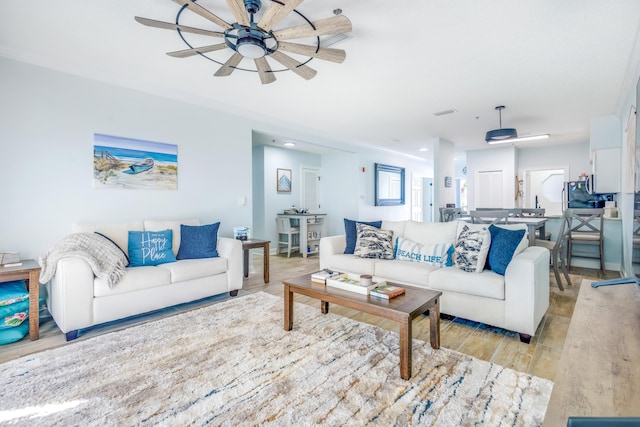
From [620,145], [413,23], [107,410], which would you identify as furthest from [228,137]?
[620,145]

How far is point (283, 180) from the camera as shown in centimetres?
686

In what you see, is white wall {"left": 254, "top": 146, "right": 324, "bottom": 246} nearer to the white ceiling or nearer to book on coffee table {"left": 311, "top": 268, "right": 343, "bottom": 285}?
the white ceiling

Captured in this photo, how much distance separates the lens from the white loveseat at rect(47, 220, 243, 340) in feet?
8.19

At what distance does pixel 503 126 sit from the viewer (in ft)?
18.3

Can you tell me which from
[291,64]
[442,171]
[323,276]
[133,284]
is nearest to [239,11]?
[291,64]

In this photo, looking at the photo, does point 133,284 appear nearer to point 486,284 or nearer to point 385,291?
point 385,291

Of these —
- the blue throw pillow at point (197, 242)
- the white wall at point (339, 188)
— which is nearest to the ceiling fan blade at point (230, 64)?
the blue throw pillow at point (197, 242)

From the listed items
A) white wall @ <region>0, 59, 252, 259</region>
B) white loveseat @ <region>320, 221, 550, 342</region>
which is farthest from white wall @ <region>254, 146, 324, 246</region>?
white loveseat @ <region>320, 221, 550, 342</region>

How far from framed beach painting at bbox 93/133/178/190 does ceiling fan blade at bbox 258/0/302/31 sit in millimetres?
2379

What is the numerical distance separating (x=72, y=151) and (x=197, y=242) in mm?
1557

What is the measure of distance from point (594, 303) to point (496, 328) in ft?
5.59

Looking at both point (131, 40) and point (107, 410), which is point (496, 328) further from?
point (131, 40)

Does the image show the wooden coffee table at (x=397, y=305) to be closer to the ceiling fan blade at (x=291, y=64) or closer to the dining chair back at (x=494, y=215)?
the ceiling fan blade at (x=291, y=64)

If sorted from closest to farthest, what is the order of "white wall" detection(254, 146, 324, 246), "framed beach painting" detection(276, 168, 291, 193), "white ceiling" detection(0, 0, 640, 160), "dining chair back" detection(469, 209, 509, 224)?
"white ceiling" detection(0, 0, 640, 160), "dining chair back" detection(469, 209, 509, 224), "white wall" detection(254, 146, 324, 246), "framed beach painting" detection(276, 168, 291, 193)
